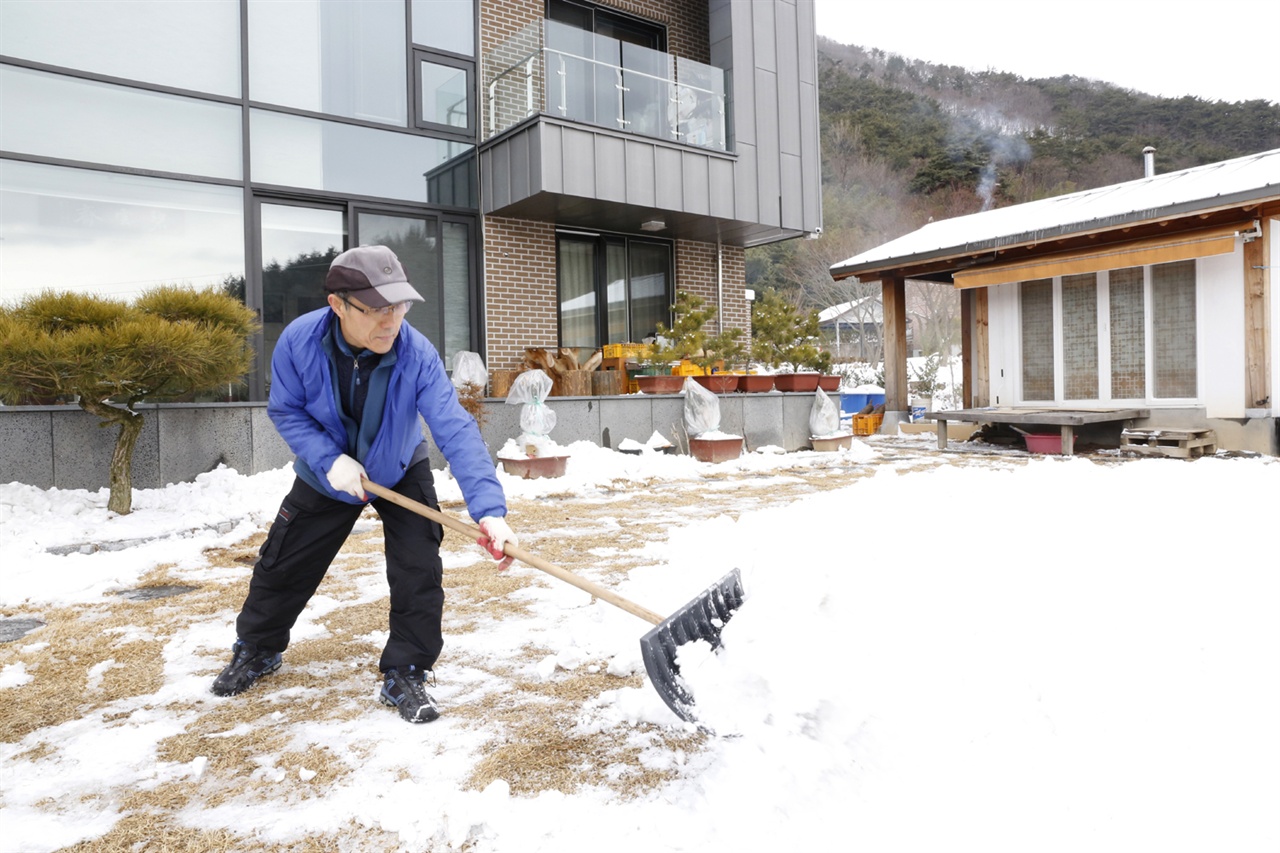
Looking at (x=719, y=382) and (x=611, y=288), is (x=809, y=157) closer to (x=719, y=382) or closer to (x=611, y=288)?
(x=611, y=288)

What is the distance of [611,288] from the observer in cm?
1116

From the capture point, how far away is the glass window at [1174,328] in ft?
33.4

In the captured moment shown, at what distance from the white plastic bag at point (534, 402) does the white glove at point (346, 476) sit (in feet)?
17.8

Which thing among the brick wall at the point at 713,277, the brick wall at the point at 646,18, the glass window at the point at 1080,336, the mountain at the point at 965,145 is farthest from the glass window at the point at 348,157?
the mountain at the point at 965,145

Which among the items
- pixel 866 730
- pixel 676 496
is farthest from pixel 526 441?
pixel 866 730

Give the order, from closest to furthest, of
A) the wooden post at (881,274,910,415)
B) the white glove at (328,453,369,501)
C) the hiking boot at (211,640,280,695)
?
the white glove at (328,453,369,501), the hiking boot at (211,640,280,695), the wooden post at (881,274,910,415)

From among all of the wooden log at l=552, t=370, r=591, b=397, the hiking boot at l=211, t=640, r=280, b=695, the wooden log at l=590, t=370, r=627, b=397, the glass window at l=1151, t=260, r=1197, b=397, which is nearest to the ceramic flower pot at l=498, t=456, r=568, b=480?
the wooden log at l=552, t=370, r=591, b=397

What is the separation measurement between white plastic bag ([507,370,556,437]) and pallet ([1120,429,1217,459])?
7033 mm

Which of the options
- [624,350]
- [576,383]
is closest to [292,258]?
[576,383]

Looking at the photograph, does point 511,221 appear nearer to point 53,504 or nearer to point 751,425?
point 751,425

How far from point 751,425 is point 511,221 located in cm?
399

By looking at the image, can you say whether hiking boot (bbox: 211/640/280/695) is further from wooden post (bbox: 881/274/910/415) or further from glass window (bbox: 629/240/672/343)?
wooden post (bbox: 881/274/910/415)

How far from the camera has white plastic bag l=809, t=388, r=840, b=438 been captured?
10.8 m

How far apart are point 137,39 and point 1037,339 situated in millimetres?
11784
